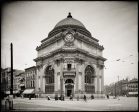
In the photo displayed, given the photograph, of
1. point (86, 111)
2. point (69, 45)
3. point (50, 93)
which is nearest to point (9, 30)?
point (86, 111)

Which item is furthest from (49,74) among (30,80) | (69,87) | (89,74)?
(30,80)

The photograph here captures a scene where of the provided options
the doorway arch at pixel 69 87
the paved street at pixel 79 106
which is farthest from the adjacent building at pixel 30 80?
the paved street at pixel 79 106

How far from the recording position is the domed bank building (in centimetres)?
3450

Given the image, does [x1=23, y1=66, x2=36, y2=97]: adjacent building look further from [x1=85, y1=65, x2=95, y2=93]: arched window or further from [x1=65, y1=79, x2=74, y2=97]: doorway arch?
[x1=85, y1=65, x2=95, y2=93]: arched window

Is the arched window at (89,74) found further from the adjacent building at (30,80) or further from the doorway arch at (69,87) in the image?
the adjacent building at (30,80)

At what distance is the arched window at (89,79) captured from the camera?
36631 mm

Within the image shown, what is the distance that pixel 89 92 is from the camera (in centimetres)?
3659

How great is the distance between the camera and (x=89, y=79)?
1486 inches

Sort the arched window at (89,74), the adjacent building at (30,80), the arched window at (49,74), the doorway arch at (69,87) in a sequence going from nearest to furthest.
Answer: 1. the doorway arch at (69,87)
2. the arched window at (89,74)
3. the arched window at (49,74)
4. the adjacent building at (30,80)

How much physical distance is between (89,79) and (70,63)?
5.32m

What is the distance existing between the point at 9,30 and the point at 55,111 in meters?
7.10

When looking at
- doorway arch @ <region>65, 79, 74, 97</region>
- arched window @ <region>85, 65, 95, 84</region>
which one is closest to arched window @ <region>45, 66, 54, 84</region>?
doorway arch @ <region>65, 79, 74, 97</region>

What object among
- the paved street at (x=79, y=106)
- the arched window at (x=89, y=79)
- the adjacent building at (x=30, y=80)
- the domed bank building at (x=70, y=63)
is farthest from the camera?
the adjacent building at (x=30, y=80)

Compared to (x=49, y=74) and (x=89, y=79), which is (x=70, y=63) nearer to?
(x=89, y=79)
